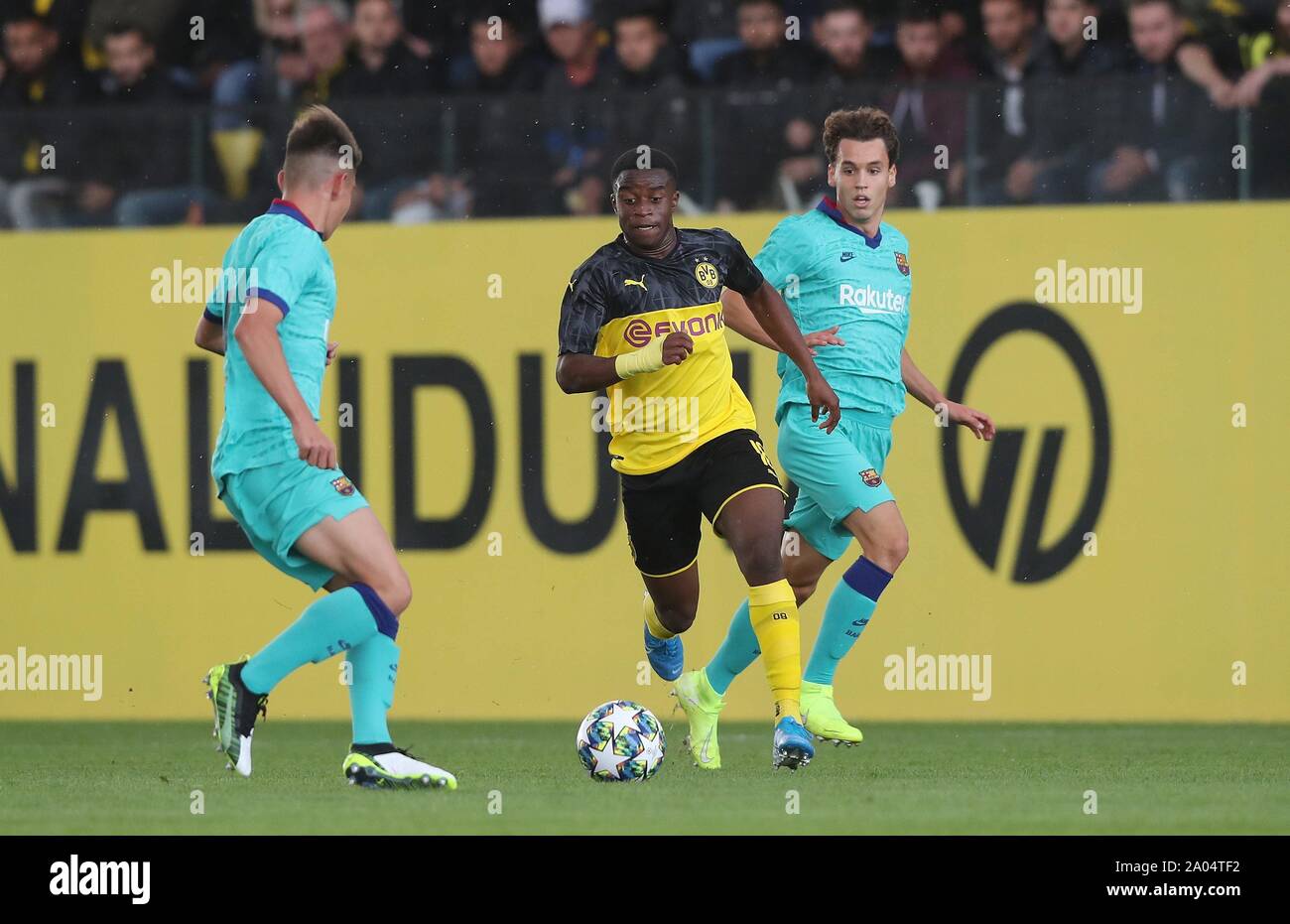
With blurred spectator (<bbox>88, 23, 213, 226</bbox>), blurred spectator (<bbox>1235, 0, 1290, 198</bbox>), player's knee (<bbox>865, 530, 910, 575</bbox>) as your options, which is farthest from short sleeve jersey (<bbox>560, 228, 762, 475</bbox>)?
blurred spectator (<bbox>88, 23, 213, 226</bbox>)

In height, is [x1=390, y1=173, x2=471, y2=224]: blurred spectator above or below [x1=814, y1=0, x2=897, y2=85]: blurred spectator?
below

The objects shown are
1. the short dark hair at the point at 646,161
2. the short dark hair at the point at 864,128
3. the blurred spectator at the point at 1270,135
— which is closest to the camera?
the short dark hair at the point at 646,161

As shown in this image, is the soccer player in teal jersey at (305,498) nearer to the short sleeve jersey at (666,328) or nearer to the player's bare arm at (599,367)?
the player's bare arm at (599,367)

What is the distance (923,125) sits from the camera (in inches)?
417

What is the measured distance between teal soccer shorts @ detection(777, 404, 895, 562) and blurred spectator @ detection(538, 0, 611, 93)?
11.3ft

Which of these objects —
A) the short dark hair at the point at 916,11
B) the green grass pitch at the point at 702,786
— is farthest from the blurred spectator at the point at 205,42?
the green grass pitch at the point at 702,786

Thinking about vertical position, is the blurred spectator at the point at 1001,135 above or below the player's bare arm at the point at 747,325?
above

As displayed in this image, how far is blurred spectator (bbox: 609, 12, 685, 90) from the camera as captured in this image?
11.5m

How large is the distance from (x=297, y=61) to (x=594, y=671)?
154 inches

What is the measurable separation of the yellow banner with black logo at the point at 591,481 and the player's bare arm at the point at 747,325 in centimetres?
199

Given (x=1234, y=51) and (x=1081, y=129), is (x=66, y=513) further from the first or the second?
(x=1234, y=51)

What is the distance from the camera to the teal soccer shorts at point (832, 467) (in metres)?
8.34

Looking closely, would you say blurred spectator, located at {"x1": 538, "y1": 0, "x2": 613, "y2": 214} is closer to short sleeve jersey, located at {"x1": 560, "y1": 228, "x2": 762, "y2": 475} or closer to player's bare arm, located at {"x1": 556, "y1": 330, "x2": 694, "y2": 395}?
short sleeve jersey, located at {"x1": 560, "y1": 228, "x2": 762, "y2": 475}

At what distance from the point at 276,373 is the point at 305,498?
0.46 metres
